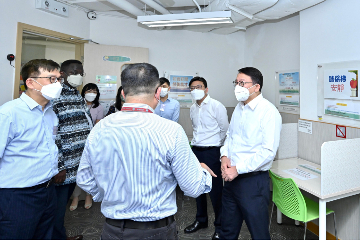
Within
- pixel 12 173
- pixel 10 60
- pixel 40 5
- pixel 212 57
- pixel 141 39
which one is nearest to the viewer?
pixel 12 173

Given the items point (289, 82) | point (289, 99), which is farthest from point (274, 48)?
point (289, 99)

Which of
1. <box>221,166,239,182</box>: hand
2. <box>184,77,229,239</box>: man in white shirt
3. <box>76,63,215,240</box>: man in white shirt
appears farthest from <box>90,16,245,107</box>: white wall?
<box>76,63,215,240</box>: man in white shirt

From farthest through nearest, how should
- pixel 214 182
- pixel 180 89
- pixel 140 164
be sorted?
pixel 180 89, pixel 214 182, pixel 140 164

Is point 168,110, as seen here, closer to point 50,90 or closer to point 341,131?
point 50,90

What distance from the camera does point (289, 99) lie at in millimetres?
3541

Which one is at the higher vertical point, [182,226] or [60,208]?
[60,208]

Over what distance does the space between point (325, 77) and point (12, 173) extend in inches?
113

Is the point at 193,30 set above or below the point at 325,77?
above

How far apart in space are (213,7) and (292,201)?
253cm

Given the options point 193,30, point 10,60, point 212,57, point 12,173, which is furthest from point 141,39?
point 12,173

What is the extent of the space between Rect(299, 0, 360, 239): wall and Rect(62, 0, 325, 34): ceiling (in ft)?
0.68

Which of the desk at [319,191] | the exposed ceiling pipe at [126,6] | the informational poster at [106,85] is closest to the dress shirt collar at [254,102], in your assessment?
the desk at [319,191]

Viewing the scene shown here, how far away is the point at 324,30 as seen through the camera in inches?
101

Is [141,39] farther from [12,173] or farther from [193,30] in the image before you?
[12,173]
